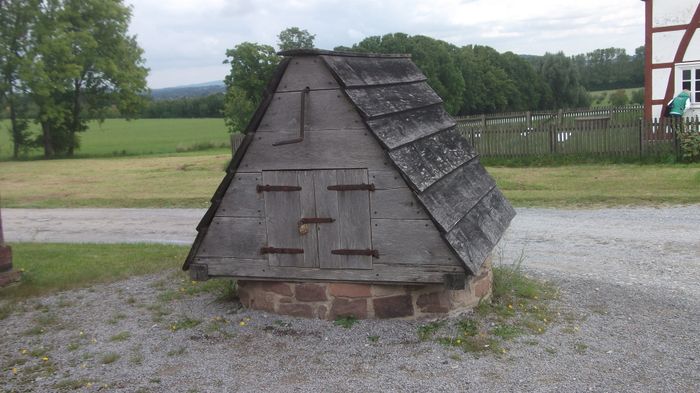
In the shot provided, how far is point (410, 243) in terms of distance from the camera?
5.90 m

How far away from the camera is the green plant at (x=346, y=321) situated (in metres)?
6.22

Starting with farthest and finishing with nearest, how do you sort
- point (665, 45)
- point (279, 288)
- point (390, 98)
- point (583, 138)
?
point (665, 45) < point (583, 138) < point (279, 288) < point (390, 98)

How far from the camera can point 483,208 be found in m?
6.82

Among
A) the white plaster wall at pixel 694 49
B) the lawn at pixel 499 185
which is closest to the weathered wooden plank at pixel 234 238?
the lawn at pixel 499 185

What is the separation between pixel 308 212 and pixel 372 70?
1519 millimetres

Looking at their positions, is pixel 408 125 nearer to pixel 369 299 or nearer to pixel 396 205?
pixel 396 205

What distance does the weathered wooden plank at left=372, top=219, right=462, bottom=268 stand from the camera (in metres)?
5.81

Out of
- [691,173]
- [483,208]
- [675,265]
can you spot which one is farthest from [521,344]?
[691,173]

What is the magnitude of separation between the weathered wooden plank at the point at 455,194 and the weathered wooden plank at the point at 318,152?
50 cm

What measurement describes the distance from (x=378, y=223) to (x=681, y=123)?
1574 centimetres

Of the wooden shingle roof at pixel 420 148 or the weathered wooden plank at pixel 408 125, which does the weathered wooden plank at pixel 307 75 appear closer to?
the wooden shingle roof at pixel 420 148

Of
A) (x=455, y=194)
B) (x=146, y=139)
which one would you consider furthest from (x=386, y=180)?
(x=146, y=139)

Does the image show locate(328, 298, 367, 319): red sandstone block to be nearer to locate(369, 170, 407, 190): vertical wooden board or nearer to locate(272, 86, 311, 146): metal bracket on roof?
locate(369, 170, 407, 190): vertical wooden board

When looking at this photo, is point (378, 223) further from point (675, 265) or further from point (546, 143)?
point (546, 143)
